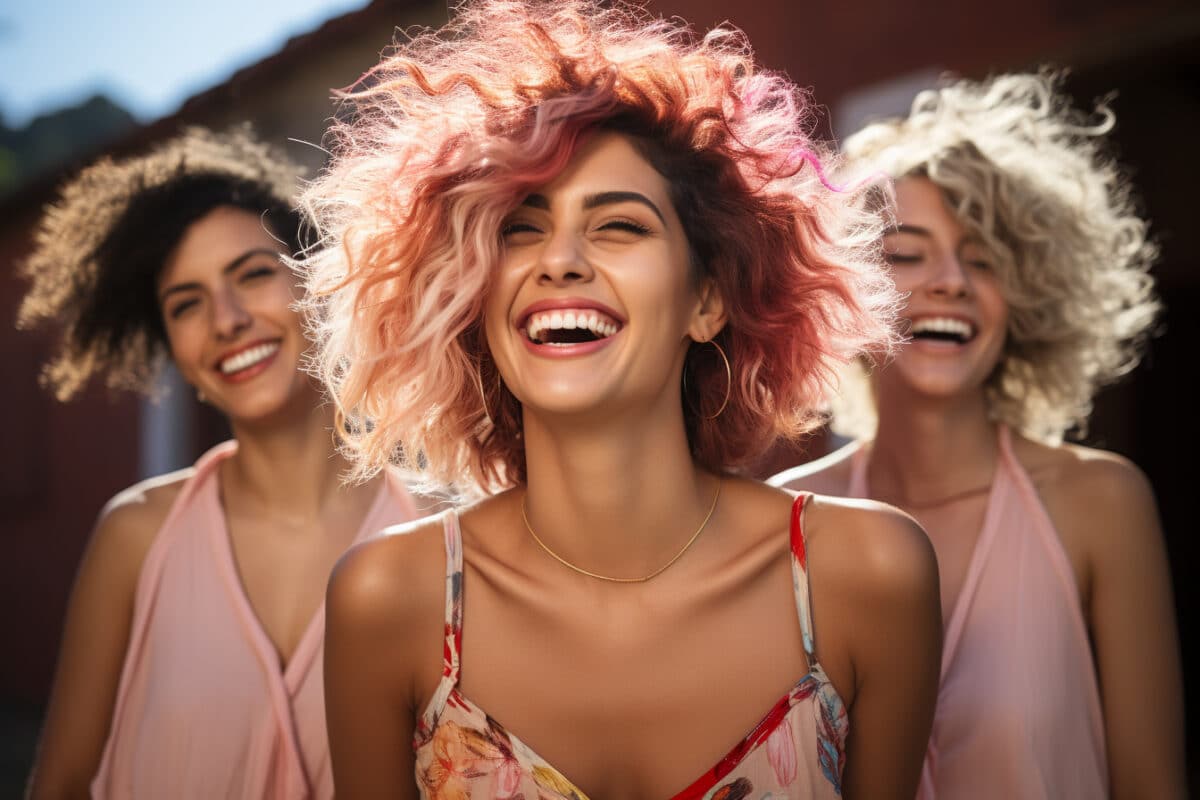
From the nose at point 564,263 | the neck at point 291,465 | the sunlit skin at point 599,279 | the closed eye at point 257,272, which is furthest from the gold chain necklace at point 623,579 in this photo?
the closed eye at point 257,272

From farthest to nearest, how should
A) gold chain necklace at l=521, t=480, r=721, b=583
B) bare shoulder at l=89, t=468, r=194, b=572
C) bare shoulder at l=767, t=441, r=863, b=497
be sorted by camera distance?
bare shoulder at l=767, t=441, r=863, b=497
bare shoulder at l=89, t=468, r=194, b=572
gold chain necklace at l=521, t=480, r=721, b=583

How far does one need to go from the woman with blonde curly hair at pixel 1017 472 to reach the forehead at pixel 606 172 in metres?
0.76

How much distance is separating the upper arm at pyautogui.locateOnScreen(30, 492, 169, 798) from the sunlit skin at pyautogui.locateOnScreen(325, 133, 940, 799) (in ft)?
2.58

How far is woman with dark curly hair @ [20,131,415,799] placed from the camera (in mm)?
2438

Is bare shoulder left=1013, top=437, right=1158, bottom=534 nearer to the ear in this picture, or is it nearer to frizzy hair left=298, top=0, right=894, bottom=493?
frizzy hair left=298, top=0, right=894, bottom=493

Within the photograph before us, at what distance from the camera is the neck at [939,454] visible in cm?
275

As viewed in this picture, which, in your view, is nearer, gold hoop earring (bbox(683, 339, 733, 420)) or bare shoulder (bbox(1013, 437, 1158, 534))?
gold hoop earring (bbox(683, 339, 733, 420))

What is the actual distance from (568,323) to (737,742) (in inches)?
30.3

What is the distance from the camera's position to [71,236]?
9.93 ft

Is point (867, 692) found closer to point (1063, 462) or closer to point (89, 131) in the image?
point (1063, 462)

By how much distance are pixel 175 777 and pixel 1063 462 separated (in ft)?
6.83

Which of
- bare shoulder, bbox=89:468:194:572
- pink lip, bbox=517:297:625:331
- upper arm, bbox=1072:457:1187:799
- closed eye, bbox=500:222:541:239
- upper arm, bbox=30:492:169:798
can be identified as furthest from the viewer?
bare shoulder, bbox=89:468:194:572

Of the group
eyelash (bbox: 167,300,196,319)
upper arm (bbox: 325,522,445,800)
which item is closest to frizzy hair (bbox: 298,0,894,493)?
upper arm (bbox: 325,522,445,800)

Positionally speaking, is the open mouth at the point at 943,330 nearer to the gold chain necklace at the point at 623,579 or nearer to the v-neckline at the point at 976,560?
the v-neckline at the point at 976,560
